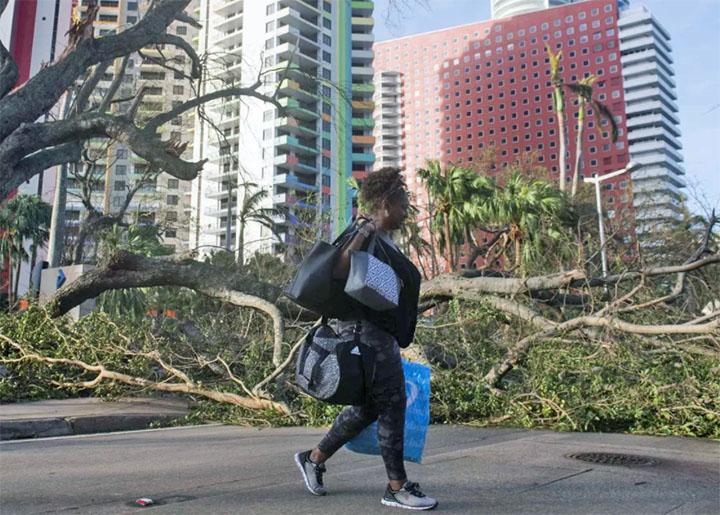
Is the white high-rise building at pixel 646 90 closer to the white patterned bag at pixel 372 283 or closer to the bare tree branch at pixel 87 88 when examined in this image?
the bare tree branch at pixel 87 88

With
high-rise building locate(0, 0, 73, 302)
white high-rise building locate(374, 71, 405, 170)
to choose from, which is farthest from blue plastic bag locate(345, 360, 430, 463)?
white high-rise building locate(374, 71, 405, 170)

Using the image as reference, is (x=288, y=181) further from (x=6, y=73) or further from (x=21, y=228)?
(x=6, y=73)

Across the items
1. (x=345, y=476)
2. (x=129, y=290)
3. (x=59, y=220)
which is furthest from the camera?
(x=59, y=220)

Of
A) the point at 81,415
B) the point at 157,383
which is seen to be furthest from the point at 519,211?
the point at 81,415

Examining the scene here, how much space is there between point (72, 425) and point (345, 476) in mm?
3931

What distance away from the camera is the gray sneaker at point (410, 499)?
304 cm

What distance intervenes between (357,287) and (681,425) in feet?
15.8

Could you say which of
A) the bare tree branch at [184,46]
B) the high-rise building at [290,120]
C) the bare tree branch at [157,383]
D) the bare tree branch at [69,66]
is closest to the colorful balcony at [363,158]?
the high-rise building at [290,120]

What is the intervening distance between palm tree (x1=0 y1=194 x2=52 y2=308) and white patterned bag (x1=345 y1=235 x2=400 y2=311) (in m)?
38.8

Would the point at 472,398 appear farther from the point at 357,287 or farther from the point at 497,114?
the point at 497,114

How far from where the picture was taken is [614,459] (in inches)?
183

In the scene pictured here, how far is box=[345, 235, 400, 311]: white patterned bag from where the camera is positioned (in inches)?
112

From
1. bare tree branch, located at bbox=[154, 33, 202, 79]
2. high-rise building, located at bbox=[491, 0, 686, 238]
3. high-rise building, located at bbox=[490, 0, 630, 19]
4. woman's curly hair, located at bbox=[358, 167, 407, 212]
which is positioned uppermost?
high-rise building, located at bbox=[490, 0, 630, 19]

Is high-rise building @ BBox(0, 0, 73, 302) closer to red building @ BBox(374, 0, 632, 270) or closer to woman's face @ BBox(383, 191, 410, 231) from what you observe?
woman's face @ BBox(383, 191, 410, 231)
